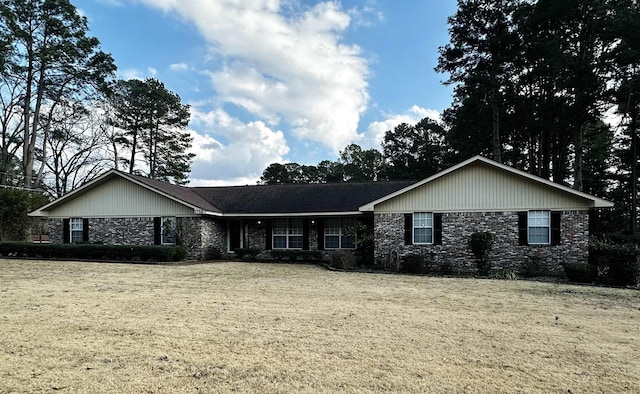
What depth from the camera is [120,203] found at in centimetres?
1925

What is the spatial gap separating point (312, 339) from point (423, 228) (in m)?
11.6

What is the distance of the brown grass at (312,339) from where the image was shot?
4070 mm

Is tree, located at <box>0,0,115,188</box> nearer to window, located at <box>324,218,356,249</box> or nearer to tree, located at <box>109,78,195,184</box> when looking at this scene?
tree, located at <box>109,78,195,184</box>

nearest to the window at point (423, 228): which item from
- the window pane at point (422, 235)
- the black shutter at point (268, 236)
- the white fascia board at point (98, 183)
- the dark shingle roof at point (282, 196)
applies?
the window pane at point (422, 235)

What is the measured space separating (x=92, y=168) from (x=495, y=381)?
4152 centimetres

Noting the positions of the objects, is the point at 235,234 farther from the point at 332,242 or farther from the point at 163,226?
the point at 332,242

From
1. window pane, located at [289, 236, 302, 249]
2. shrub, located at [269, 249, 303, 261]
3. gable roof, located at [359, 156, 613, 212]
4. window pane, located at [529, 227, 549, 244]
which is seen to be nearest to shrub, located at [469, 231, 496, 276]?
window pane, located at [529, 227, 549, 244]

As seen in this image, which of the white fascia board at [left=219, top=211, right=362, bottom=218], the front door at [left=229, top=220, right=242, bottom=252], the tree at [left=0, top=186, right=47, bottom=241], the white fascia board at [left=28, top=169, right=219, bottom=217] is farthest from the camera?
the front door at [left=229, top=220, right=242, bottom=252]

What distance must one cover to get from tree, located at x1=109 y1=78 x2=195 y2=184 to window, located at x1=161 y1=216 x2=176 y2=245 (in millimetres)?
20507

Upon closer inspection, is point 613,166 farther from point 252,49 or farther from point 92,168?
point 92,168

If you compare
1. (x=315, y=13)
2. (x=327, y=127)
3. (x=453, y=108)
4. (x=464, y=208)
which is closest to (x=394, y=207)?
(x=464, y=208)

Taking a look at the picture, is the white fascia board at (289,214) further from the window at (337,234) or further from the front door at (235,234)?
the front door at (235,234)

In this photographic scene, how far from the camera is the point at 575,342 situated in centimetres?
564

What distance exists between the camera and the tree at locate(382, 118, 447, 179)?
4228 cm
